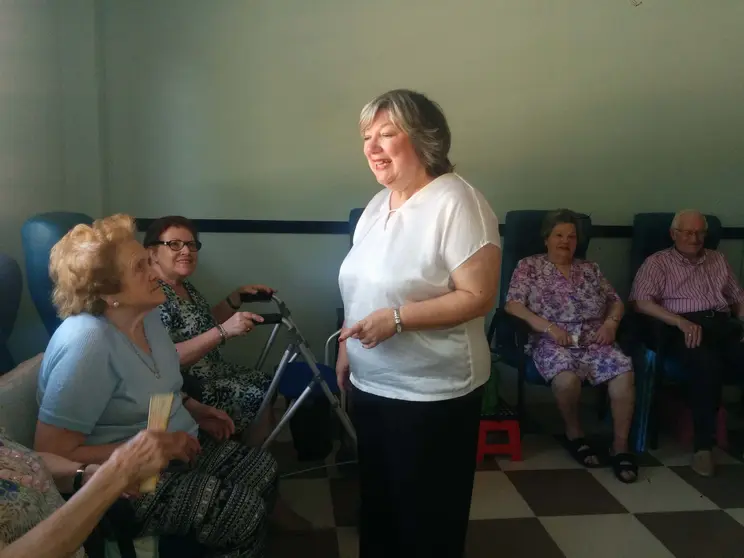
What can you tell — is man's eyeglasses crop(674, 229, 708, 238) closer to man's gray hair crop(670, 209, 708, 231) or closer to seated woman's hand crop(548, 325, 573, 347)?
man's gray hair crop(670, 209, 708, 231)

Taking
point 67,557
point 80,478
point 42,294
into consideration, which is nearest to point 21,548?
point 67,557

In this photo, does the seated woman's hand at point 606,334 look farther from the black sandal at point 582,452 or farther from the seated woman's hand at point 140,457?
the seated woman's hand at point 140,457

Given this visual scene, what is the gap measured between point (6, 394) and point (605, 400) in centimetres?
283

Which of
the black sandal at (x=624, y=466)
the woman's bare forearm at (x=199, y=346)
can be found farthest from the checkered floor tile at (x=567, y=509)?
the woman's bare forearm at (x=199, y=346)

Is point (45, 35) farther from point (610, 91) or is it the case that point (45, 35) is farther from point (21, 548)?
point (610, 91)

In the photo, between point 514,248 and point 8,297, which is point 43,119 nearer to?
point 8,297

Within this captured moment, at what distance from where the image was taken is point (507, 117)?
336 centimetres

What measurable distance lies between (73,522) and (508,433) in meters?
2.18

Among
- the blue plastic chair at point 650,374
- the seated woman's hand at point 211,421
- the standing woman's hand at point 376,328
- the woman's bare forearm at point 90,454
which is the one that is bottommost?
the blue plastic chair at point 650,374

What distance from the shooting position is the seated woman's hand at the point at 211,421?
195 centimetres

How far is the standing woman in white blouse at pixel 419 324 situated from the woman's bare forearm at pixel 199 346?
58 centimetres

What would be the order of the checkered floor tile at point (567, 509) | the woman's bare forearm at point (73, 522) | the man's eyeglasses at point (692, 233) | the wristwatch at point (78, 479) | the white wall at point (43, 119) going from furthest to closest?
Result: the man's eyeglasses at point (692, 233) < the white wall at point (43, 119) < the checkered floor tile at point (567, 509) < the wristwatch at point (78, 479) < the woman's bare forearm at point (73, 522)

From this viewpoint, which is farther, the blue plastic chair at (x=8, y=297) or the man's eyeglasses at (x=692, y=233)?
the man's eyeglasses at (x=692, y=233)

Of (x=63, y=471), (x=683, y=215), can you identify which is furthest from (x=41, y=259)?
(x=683, y=215)
